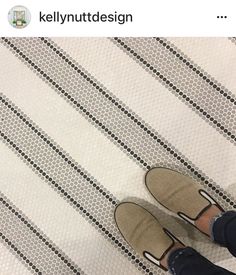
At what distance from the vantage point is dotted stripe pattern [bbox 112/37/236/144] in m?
1.50

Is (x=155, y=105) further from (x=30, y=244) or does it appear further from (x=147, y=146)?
(x=30, y=244)

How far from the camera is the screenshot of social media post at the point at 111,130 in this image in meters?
1.48

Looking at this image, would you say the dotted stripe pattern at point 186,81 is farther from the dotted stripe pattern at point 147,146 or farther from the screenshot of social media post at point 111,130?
the dotted stripe pattern at point 147,146

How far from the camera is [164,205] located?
1473mm

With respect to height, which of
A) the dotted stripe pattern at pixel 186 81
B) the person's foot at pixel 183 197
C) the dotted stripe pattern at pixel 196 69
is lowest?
the person's foot at pixel 183 197

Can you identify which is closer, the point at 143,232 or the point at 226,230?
the point at 226,230

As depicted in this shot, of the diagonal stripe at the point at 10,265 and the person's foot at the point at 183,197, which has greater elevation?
the person's foot at the point at 183,197

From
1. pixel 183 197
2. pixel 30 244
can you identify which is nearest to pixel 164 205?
pixel 183 197

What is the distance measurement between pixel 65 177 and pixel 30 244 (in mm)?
236

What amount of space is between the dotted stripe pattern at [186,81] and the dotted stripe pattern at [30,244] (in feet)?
2.03

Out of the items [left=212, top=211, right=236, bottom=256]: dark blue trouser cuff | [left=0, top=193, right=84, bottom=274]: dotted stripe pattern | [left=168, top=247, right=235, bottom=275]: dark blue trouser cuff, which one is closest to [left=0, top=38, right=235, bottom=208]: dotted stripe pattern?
[left=212, top=211, right=236, bottom=256]: dark blue trouser cuff
